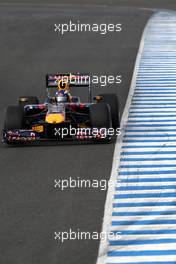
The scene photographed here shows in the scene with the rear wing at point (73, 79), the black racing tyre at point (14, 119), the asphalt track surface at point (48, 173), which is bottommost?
the asphalt track surface at point (48, 173)

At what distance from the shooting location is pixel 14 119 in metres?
14.3

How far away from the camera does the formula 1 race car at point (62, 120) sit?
46.0 feet

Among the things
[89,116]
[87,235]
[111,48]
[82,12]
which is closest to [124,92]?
[89,116]

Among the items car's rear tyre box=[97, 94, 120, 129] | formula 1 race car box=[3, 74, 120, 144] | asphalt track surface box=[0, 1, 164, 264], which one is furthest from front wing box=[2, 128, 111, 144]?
car's rear tyre box=[97, 94, 120, 129]

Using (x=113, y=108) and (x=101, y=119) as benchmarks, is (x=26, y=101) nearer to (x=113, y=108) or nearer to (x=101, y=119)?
(x=113, y=108)

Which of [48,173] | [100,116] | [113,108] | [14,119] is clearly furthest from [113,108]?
[48,173]

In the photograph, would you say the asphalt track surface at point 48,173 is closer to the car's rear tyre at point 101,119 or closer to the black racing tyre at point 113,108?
the car's rear tyre at point 101,119

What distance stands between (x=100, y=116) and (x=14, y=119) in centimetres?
170

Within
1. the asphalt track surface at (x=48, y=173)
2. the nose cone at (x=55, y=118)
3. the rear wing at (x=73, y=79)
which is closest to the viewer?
the asphalt track surface at (x=48, y=173)

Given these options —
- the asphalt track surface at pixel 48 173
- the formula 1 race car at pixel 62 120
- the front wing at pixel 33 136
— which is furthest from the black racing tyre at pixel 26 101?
the front wing at pixel 33 136

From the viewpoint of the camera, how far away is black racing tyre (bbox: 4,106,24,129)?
14.2m

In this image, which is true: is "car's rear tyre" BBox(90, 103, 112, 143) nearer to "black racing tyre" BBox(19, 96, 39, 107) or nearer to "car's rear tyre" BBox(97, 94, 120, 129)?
"car's rear tyre" BBox(97, 94, 120, 129)

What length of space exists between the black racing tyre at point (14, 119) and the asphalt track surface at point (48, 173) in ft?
1.46

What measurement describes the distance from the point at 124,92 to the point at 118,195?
355 inches
